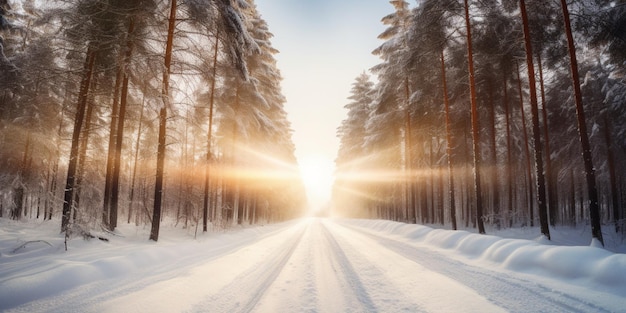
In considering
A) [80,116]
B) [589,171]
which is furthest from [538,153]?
[80,116]

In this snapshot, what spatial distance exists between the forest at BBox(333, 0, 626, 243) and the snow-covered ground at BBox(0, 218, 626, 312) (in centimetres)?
585

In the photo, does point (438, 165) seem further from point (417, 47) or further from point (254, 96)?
point (254, 96)

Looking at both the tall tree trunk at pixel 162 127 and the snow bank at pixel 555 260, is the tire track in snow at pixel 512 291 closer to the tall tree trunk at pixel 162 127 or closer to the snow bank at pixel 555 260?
the snow bank at pixel 555 260

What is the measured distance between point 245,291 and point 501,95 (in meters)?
21.6

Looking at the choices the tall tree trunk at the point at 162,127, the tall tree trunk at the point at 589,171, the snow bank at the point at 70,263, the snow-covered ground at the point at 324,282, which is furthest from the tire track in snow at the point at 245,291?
the tall tree trunk at the point at 589,171

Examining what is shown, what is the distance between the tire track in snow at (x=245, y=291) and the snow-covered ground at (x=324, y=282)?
0.02 metres

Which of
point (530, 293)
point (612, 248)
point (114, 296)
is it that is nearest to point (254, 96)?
point (114, 296)

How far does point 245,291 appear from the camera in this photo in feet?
13.1

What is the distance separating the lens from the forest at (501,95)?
10.4m

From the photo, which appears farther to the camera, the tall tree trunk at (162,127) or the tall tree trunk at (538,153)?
the tall tree trunk at (538,153)

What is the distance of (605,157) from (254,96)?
26817 millimetres

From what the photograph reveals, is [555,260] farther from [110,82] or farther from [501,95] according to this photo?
[501,95]

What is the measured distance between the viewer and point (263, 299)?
3.62 meters

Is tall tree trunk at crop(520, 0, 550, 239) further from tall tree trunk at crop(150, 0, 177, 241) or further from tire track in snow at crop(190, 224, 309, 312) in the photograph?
tall tree trunk at crop(150, 0, 177, 241)
